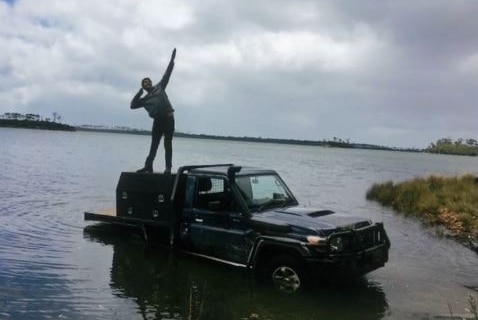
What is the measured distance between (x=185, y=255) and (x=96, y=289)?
239 cm

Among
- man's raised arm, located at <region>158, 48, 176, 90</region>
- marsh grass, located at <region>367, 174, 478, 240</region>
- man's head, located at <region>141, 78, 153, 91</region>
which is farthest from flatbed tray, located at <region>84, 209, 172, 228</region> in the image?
marsh grass, located at <region>367, 174, 478, 240</region>

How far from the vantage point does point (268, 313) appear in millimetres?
7879

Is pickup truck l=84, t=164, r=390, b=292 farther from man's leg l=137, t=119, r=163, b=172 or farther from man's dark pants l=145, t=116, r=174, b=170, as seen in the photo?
man's dark pants l=145, t=116, r=174, b=170

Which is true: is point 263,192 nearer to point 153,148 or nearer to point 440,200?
point 153,148

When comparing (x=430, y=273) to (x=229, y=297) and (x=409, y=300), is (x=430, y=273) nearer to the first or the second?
(x=409, y=300)

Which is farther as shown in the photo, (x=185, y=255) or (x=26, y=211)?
(x=26, y=211)

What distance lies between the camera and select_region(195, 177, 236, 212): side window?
31.1 feet

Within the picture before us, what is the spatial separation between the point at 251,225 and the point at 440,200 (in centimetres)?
1562

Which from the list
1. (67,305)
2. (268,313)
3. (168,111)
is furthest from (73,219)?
(268,313)

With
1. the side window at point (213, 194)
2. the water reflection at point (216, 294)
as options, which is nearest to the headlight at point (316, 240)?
the water reflection at point (216, 294)

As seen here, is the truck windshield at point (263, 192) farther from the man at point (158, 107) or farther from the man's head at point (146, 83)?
the man's head at point (146, 83)

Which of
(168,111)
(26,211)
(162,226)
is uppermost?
(168,111)

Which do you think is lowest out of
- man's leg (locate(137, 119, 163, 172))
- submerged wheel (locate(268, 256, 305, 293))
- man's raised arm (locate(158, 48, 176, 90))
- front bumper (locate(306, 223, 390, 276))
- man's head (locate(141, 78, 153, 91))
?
submerged wheel (locate(268, 256, 305, 293))

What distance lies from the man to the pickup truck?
115 cm
